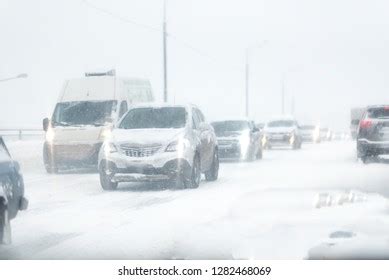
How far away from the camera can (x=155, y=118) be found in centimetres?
1533

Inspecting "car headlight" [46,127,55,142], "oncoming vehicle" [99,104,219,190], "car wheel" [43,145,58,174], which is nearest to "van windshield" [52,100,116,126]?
"car headlight" [46,127,55,142]

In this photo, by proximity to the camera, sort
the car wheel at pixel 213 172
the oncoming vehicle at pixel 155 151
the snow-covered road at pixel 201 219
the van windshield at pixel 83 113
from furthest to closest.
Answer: the van windshield at pixel 83 113 → the car wheel at pixel 213 172 → the oncoming vehicle at pixel 155 151 → the snow-covered road at pixel 201 219

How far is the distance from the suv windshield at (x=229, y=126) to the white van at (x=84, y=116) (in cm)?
383

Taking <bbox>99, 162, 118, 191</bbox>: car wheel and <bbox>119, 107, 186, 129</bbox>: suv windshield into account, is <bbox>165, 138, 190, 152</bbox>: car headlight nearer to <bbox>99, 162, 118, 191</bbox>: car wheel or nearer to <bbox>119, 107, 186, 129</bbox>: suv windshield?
<bbox>119, 107, 186, 129</bbox>: suv windshield

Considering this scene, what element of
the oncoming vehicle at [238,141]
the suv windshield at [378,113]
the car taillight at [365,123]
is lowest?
the oncoming vehicle at [238,141]

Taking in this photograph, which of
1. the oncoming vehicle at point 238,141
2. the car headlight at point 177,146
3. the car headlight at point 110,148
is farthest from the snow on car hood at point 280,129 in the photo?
the car headlight at point 110,148

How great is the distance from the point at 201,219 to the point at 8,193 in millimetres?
2874

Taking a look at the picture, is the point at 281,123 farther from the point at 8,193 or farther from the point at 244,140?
the point at 8,193

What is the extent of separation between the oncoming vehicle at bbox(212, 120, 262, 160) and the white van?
3.43m

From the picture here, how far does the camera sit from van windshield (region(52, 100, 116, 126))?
19.6 meters

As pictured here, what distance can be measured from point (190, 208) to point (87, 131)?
299 inches

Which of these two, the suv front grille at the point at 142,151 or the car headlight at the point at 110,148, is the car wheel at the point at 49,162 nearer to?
the car headlight at the point at 110,148

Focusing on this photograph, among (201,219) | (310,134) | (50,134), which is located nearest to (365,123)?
(50,134)

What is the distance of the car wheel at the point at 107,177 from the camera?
14.3 metres
